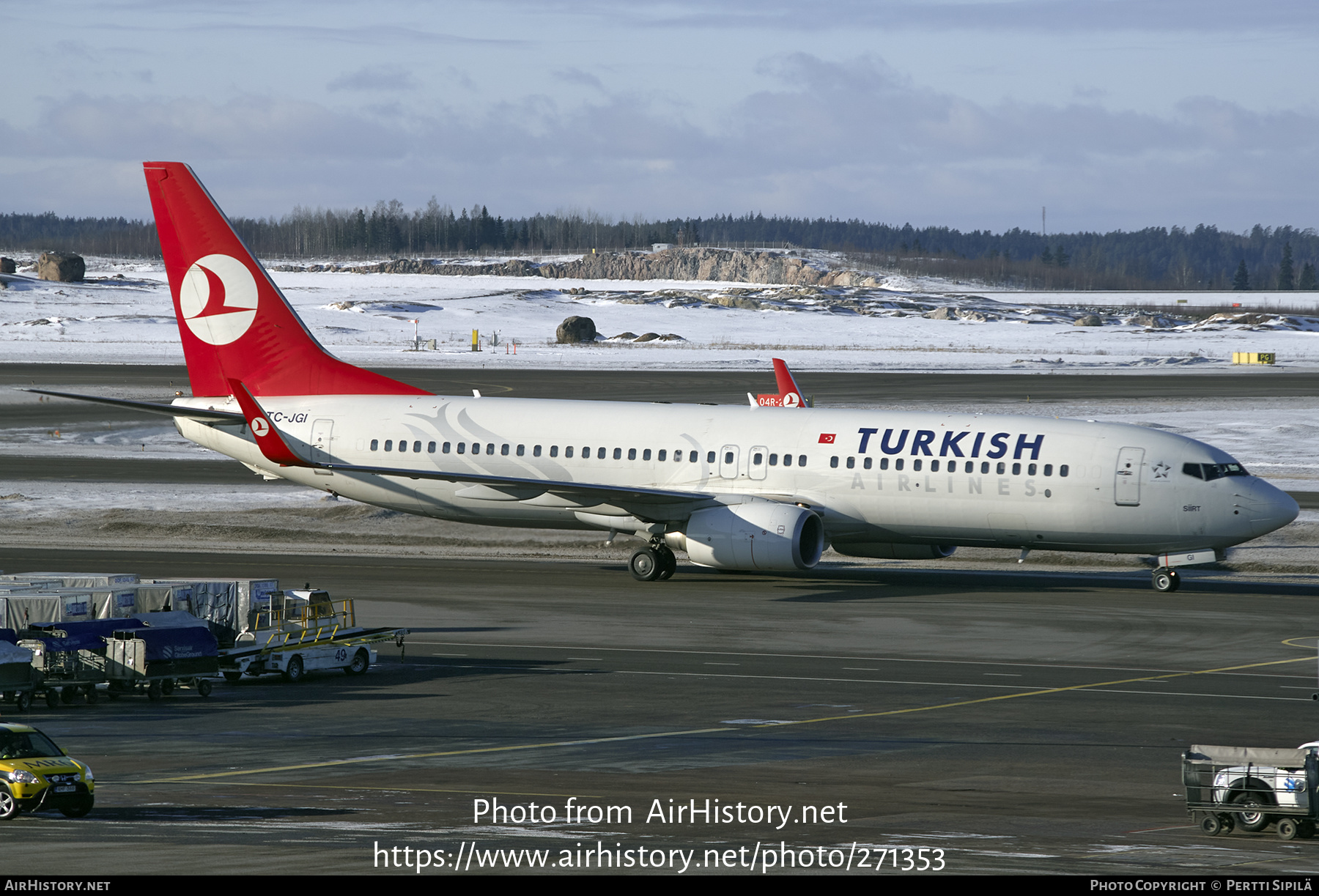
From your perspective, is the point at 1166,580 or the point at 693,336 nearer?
the point at 1166,580

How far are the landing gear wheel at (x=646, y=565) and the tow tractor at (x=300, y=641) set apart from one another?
34.7ft

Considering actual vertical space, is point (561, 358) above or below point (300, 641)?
above

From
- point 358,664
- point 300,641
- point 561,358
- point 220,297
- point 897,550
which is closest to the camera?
point 358,664

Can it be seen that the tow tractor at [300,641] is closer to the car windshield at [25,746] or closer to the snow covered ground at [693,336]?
the car windshield at [25,746]

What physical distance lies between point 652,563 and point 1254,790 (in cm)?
2477

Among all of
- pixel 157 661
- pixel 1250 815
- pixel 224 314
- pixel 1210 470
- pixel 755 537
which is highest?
pixel 224 314

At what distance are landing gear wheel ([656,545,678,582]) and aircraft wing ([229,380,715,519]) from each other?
1.48 meters

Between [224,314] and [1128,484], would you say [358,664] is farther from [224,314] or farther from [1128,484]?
[1128,484]

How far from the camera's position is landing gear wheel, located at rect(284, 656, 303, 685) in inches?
1148

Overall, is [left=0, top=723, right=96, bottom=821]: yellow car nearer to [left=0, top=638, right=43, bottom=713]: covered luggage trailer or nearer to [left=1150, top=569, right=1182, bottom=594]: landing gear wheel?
[left=0, top=638, right=43, bottom=713]: covered luggage trailer

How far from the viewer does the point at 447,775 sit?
20656 millimetres

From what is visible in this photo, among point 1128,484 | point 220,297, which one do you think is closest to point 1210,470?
point 1128,484

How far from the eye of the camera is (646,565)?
41406 mm

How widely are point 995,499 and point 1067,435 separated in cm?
256
